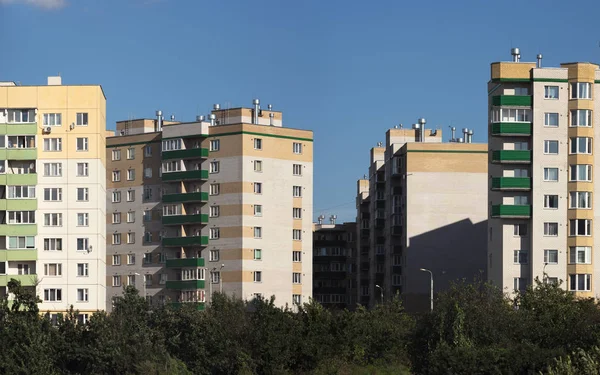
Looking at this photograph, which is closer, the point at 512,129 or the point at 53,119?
the point at 512,129

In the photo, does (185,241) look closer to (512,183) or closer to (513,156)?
(512,183)

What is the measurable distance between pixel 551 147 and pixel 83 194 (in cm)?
3966

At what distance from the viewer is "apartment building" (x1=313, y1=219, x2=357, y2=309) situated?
184 metres

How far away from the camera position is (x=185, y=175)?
145m

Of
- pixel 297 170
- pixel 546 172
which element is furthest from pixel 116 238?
pixel 546 172

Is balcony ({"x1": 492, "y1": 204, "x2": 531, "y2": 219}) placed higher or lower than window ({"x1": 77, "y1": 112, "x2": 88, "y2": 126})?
lower

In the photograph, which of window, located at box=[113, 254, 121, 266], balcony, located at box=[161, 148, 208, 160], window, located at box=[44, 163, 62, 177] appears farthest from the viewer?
window, located at box=[113, 254, 121, 266]

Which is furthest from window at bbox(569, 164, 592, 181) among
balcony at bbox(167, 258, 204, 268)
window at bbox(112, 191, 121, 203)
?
window at bbox(112, 191, 121, 203)

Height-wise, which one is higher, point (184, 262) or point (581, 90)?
point (581, 90)

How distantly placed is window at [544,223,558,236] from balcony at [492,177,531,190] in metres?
3.45

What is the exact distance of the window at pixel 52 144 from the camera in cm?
11919

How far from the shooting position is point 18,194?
386ft

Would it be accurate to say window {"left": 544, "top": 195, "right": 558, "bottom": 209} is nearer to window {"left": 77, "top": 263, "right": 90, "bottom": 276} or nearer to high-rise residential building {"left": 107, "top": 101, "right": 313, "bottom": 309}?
high-rise residential building {"left": 107, "top": 101, "right": 313, "bottom": 309}

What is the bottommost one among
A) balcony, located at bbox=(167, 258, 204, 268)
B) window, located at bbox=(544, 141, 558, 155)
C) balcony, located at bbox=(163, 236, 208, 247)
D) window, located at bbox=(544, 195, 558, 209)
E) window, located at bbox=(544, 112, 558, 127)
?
balcony, located at bbox=(167, 258, 204, 268)
